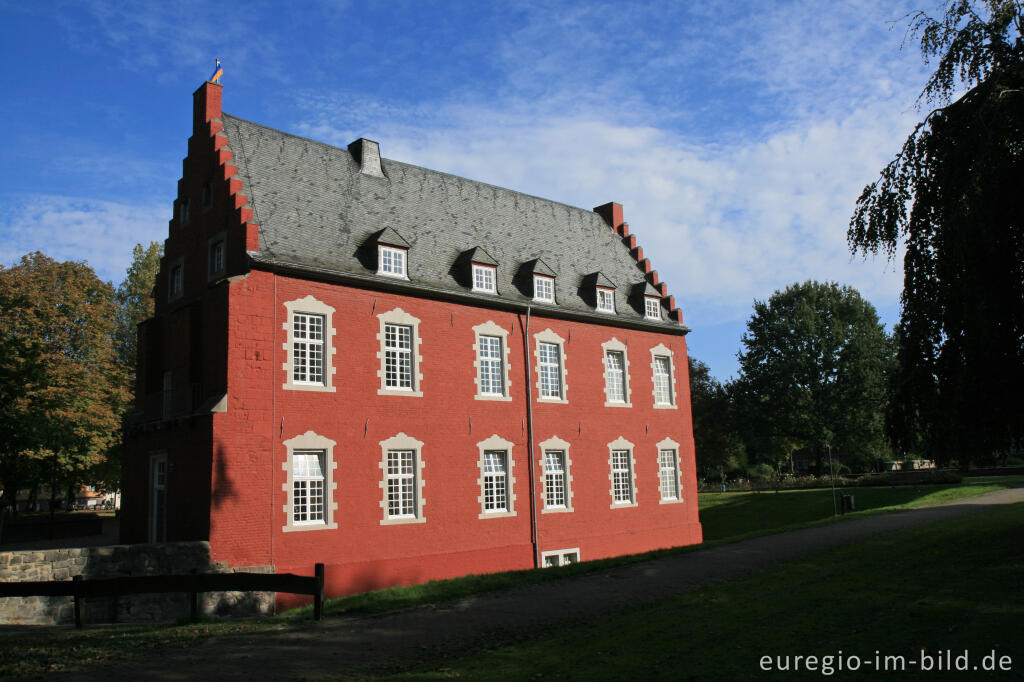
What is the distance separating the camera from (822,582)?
518 inches

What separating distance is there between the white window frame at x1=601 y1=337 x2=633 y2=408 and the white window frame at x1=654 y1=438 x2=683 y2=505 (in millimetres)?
2483

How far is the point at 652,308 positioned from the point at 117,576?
21250mm

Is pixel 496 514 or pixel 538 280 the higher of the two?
pixel 538 280

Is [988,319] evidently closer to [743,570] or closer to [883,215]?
[883,215]

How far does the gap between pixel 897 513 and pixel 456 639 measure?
21.3 m

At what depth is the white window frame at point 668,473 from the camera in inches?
1147

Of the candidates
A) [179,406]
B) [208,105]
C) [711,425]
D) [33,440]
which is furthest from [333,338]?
[711,425]

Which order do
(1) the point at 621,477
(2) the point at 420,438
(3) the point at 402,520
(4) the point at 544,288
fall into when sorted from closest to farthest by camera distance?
1. (3) the point at 402,520
2. (2) the point at 420,438
3. (4) the point at 544,288
4. (1) the point at 621,477

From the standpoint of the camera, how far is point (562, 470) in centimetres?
2566

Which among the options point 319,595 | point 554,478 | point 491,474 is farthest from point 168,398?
point 554,478

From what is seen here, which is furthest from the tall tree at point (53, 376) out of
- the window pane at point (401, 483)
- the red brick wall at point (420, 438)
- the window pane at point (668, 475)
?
the window pane at point (668, 475)

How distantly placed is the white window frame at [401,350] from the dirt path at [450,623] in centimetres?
751

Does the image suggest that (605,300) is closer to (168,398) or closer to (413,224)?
(413,224)

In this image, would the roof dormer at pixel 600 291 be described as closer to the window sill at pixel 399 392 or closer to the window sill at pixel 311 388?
the window sill at pixel 399 392
